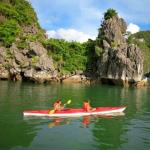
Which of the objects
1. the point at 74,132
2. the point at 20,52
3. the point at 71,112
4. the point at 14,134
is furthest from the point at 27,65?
the point at 14,134

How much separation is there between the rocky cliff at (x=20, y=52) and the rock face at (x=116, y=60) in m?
11.4

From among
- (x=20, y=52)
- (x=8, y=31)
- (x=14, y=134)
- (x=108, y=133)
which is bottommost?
(x=108, y=133)

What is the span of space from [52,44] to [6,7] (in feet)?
48.8

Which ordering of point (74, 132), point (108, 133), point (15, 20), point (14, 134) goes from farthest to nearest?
1. point (15, 20)
2. point (108, 133)
3. point (74, 132)
4. point (14, 134)

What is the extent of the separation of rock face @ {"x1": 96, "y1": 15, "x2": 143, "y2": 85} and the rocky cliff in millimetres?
11364

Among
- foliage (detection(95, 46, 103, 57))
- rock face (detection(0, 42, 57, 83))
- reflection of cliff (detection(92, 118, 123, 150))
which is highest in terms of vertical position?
foliage (detection(95, 46, 103, 57))

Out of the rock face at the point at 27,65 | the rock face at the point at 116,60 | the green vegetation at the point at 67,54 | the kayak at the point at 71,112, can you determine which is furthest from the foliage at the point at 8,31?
the kayak at the point at 71,112

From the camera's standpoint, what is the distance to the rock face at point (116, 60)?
230 ft

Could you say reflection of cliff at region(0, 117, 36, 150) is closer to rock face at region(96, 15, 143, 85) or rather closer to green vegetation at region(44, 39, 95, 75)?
rock face at region(96, 15, 143, 85)

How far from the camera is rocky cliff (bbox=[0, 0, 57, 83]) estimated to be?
6793 cm

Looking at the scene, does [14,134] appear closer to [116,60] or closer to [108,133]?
[108,133]

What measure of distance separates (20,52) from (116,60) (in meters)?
20.5

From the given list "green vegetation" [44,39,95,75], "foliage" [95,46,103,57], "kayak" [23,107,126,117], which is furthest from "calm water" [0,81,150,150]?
"foliage" [95,46,103,57]

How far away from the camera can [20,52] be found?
233 ft
